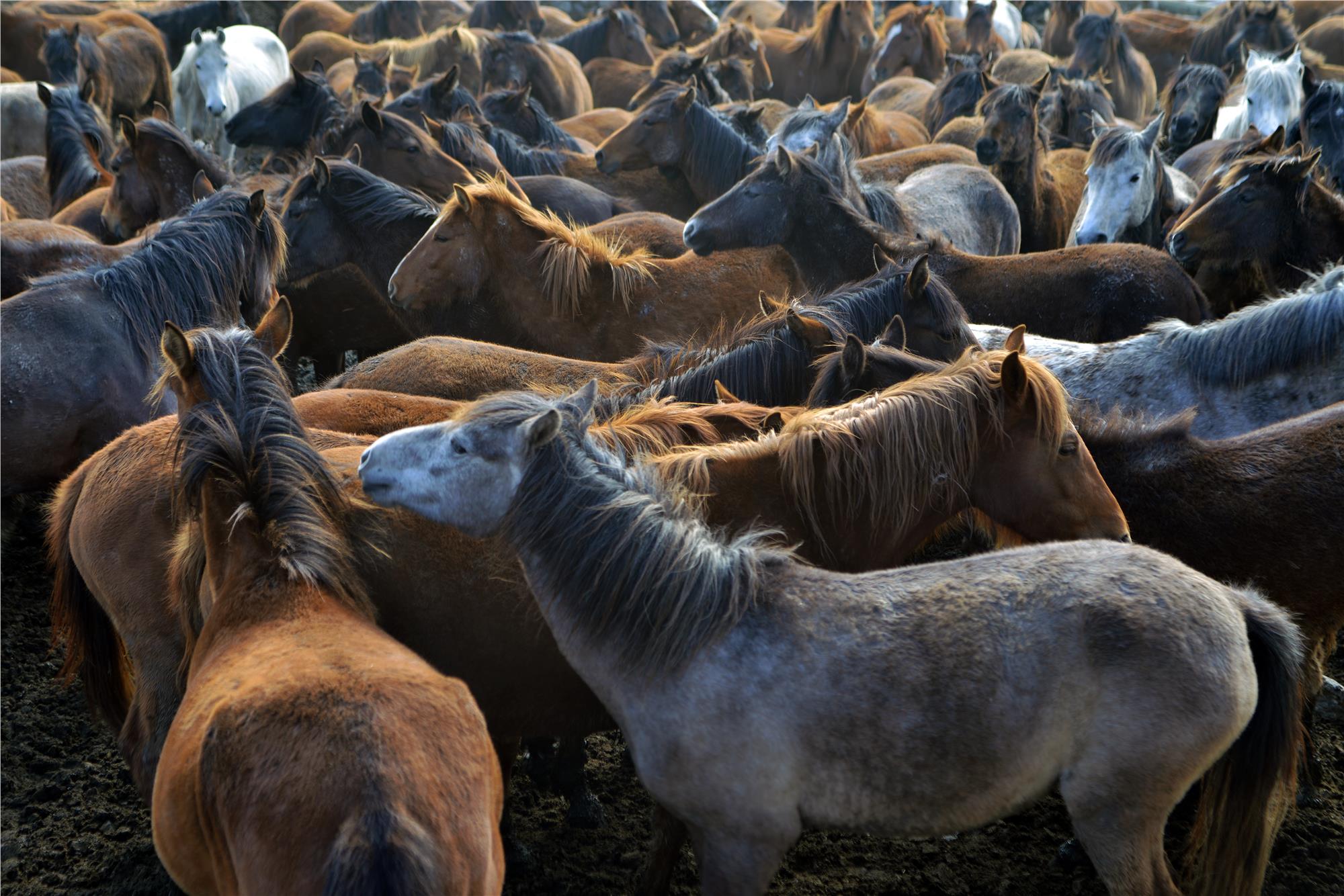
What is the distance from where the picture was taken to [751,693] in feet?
8.16

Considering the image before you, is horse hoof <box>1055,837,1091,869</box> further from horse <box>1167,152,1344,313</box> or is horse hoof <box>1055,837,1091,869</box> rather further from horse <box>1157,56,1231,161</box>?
horse <box>1157,56,1231,161</box>

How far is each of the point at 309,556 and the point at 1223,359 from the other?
3.58 m

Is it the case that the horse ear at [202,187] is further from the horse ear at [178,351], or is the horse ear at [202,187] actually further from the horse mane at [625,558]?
the horse mane at [625,558]

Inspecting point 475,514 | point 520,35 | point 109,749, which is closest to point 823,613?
point 475,514

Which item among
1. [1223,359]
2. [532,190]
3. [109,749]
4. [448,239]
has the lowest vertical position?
[109,749]

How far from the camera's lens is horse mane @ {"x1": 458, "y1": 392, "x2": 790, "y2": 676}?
259 cm

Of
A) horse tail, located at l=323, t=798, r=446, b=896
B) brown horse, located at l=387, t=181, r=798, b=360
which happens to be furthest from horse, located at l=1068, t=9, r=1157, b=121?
horse tail, located at l=323, t=798, r=446, b=896

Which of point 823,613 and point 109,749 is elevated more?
point 823,613

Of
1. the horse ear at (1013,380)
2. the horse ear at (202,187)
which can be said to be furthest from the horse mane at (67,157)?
the horse ear at (1013,380)

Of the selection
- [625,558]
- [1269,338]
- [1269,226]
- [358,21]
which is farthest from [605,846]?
[358,21]

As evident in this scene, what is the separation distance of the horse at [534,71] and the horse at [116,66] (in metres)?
3.99

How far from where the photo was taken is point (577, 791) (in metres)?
3.74

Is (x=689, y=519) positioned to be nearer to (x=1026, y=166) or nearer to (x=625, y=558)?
(x=625, y=558)

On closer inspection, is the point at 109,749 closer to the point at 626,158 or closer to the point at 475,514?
the point at 475,514
